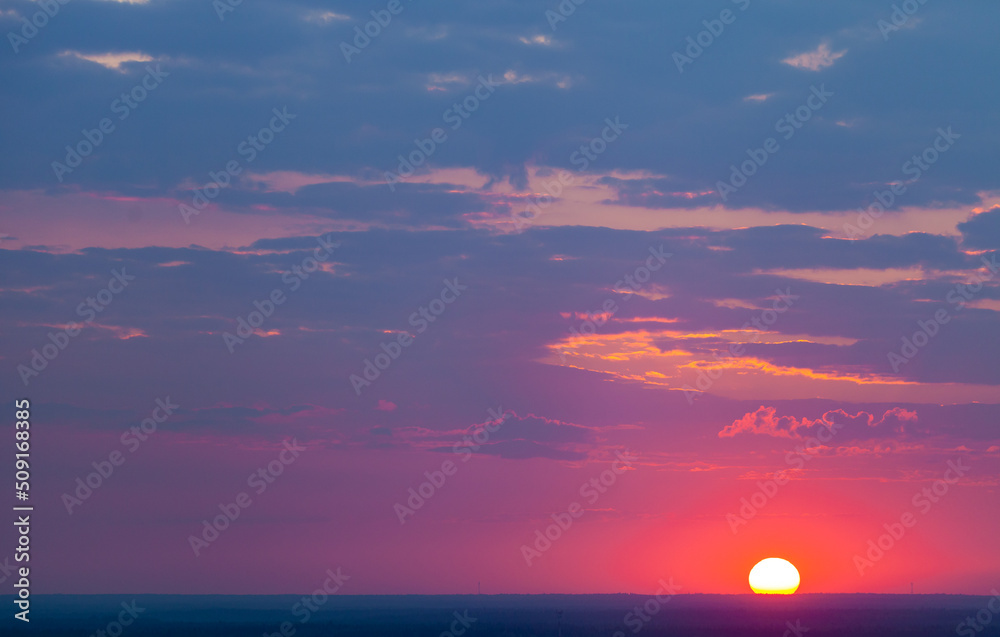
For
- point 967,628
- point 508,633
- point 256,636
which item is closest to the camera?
point 256,636

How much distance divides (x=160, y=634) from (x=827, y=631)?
2029 inches

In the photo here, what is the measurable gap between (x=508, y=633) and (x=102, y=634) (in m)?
31.1

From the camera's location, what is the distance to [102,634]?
269 feet

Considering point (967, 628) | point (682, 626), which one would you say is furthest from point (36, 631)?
point (967, 628)

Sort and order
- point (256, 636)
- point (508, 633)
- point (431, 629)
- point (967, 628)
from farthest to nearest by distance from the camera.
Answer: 1. point (967, 628)
2. point (431, 629)
3. point (508, 633)
4. point (256, 636)

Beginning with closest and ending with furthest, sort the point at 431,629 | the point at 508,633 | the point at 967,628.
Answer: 1. the point at 508,633
2. the point at 431,629
3. the point at 967,628

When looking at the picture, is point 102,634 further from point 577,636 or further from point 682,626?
point 682,626

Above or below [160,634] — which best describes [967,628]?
above

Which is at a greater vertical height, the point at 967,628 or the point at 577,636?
the point at 967,628

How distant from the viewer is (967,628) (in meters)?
96.8

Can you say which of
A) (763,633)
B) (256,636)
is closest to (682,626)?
(763,633)

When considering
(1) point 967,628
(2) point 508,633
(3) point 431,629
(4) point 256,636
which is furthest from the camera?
Result: (1) point 967,628

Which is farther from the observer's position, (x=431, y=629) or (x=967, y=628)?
Answer: (x=967, y=628)

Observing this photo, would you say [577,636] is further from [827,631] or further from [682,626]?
[827,631]
